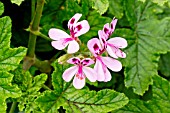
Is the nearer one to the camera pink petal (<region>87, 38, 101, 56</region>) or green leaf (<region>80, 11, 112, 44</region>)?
pink petal (<region>87, 38, 101, 56</region>)

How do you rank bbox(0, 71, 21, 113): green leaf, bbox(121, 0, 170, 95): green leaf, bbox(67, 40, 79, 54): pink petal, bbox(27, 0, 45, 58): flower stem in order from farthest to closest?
bbox(121, 0, 170, 95): green leaf < bbox(27, 0, 45, 58): flower stem < bbox(0, 71, 21, 113): green leaf < bbox(67, 40, 79, 54): pink petal

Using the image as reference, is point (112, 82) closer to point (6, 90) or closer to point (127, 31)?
point (127, 31)

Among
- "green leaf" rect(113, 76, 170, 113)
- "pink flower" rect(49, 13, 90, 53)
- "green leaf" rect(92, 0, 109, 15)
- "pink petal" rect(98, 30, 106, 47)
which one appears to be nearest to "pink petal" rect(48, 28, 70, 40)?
"pink flower" rect(49, 13, 90, 53)

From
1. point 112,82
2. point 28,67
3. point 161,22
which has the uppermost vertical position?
point 161,22

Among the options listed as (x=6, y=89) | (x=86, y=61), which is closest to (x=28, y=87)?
(x=6, y=89)

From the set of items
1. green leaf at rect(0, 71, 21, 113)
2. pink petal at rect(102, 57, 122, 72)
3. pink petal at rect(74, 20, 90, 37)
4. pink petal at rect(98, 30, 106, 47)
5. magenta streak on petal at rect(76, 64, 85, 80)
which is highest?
pink petal at rect(74, 20, 90, 37)

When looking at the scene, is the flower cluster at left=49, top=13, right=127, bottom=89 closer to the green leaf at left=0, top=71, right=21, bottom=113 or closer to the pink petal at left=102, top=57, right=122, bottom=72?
the pink petal at left=102, top=57, right=122, bottom=72

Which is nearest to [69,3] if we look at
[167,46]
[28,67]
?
[28,67]

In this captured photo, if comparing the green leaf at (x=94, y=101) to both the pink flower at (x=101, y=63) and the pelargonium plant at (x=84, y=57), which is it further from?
the pink flower at (x=101, y=63)
